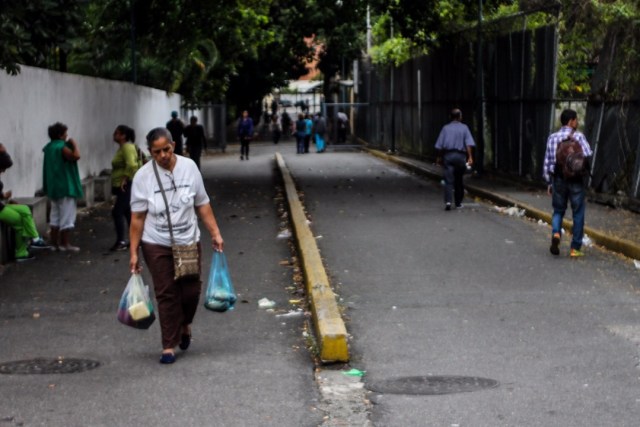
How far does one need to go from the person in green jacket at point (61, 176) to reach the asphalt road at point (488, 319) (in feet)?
10.7

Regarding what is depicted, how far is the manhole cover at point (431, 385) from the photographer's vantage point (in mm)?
8055

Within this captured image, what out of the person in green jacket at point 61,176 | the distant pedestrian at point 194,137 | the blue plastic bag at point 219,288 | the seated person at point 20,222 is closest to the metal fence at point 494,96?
the distant pedestrian at point 194,137

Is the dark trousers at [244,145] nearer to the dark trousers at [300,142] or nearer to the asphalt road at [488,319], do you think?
the dark trousers at [300,142]

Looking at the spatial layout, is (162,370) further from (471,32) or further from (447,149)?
(471,32)

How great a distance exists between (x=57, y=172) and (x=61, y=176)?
72 millimetres

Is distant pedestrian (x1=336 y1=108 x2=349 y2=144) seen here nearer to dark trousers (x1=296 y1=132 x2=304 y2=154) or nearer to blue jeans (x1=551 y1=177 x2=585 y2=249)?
dark trousers (x1=296 y1=132 x2=304 y2=154)

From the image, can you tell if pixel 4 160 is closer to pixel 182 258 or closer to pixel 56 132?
pixel 56 132

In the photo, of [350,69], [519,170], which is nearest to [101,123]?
[519,170]

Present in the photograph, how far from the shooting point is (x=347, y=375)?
8.62 metres

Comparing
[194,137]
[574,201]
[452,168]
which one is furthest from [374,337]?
[194,137]

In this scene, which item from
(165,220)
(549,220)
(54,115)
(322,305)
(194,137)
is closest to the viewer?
(165,220)

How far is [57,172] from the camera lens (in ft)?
52.7

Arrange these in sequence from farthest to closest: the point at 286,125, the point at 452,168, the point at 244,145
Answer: the point at 286,125 → the point at 244,145 → the point at 452,168

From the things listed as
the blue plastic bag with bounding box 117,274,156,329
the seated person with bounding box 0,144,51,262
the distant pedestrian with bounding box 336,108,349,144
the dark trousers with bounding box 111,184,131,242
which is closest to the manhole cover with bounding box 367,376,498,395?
the blue plastic bag with bounding box 117,274,156,329
